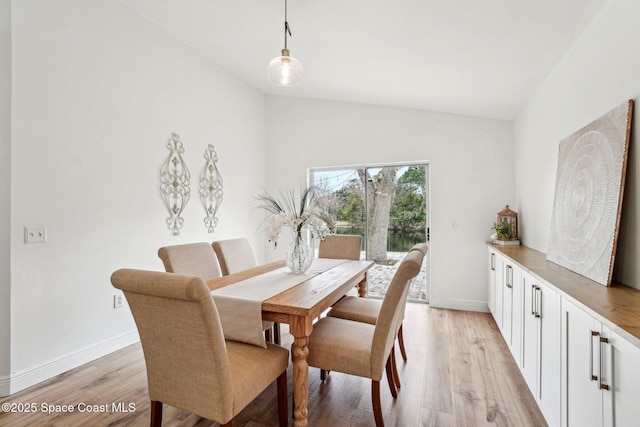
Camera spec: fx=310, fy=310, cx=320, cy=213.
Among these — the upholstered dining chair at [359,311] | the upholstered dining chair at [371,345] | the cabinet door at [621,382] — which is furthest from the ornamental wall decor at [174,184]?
the cabinet door at [621,382]

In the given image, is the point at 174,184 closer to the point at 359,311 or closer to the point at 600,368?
the point at 359,311

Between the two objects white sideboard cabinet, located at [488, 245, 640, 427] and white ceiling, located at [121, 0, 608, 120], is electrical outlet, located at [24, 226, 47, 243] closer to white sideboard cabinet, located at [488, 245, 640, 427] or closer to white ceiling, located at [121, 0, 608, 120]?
white ceiling, located at [121, 0, 608, 120]

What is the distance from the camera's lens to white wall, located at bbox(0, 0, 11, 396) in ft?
6.68

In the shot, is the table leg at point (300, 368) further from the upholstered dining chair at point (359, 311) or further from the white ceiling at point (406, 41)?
the white ceiling at point (406, 41)

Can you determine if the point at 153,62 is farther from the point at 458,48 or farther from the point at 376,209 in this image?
the point at 376,209

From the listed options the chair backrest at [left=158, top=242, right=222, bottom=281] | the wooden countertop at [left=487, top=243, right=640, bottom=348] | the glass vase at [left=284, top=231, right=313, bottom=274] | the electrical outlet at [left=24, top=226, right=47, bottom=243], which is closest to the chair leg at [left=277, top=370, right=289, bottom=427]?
the glass vase at [left=284, top=231, right=313, bottom=274]

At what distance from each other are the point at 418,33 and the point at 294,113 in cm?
279

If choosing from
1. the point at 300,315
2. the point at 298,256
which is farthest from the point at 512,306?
the point at 300,315

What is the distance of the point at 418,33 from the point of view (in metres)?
2.26

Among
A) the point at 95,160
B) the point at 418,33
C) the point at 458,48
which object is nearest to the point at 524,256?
the point at 458,48

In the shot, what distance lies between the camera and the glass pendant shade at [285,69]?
2188mm

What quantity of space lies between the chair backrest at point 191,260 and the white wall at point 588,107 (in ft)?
8.43

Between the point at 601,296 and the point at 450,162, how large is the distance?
2.82m

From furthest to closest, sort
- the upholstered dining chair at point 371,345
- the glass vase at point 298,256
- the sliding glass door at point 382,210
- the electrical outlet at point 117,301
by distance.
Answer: the sliding glass door at point 382,210 < the electrical outlet at point 117,301 < the glass vase at point 298,256 < the upholstered dining chair at point 371,345
